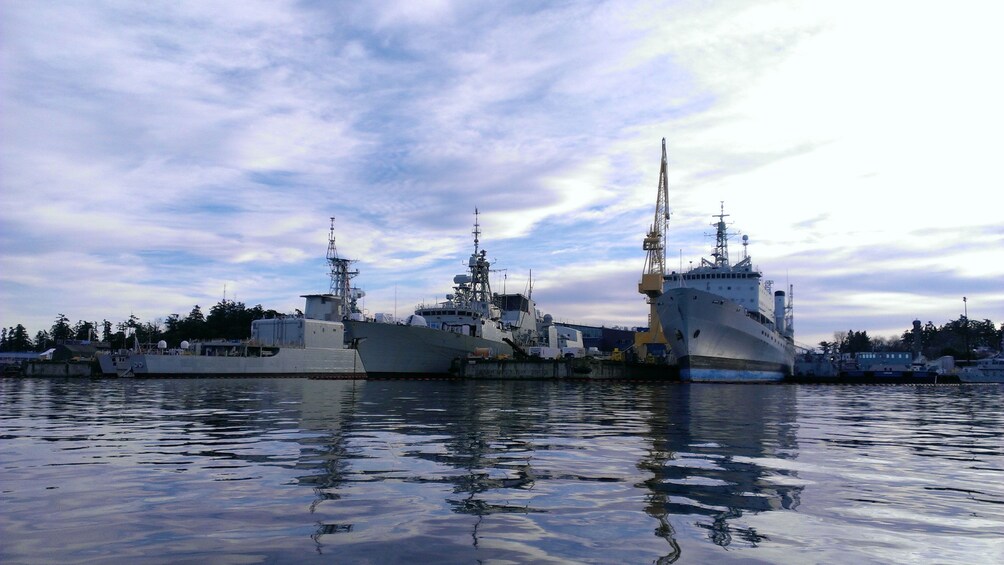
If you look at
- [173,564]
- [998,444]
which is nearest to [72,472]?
[173,564]

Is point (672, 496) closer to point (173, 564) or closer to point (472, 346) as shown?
point (173, 564)

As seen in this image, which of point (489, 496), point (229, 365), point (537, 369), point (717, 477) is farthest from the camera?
point (229, 365)

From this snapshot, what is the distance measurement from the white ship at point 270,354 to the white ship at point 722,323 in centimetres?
3078

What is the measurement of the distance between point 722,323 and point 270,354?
4565 cm

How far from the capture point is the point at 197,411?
21.6m

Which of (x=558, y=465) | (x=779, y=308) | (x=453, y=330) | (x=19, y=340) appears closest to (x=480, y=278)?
(x=453, y=330)

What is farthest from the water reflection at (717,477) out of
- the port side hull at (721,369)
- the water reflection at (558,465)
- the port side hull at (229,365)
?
the port side hull at (229,365)

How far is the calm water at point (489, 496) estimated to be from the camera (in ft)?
18.0

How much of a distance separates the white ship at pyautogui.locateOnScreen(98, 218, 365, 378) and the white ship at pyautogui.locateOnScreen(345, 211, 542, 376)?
4136mm

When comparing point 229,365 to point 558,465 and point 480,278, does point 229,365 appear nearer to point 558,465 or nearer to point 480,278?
point 480,278

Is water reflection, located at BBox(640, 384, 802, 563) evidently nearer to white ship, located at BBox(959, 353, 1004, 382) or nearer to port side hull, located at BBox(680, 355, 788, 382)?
port side hull, located at BBox(680, 355, 788, 382)

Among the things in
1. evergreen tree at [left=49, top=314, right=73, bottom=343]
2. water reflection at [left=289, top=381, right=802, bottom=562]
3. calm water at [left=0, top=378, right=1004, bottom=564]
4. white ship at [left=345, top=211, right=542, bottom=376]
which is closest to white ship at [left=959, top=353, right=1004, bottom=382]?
white ship at [left=345, top=211, right=542, bottom=376]

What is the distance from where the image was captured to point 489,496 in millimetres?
7699

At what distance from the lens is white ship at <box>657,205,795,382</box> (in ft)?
205
